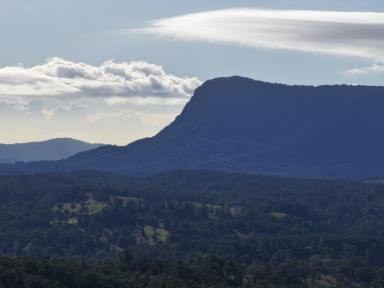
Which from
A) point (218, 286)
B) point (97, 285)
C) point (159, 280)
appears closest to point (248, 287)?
point (218, 286)

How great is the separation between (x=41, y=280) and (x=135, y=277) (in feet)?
101

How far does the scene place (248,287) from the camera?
199 m

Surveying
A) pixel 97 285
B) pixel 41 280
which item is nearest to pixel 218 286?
pixel 97 285

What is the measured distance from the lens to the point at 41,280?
171 m

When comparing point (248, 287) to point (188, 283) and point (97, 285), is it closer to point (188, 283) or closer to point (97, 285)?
point (188, 283)

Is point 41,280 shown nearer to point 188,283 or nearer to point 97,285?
point 97,285

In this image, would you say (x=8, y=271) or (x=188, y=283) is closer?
(x=8, y=271)

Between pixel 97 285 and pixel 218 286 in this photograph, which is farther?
pixel 218 286

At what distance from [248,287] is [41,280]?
49730 millimetres

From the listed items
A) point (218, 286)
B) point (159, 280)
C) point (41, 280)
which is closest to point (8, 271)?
point (41, 280)

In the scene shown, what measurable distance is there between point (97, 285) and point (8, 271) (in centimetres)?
1910

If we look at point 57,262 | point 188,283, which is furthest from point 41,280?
point 188,283

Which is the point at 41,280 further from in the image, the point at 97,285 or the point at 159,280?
the point at 159,280

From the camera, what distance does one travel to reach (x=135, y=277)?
19712 centimetres
